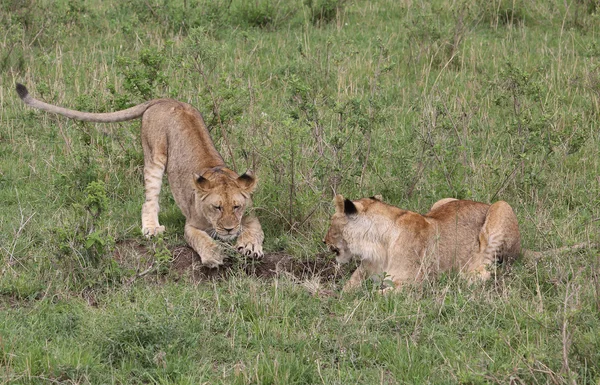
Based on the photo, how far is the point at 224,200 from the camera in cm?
631

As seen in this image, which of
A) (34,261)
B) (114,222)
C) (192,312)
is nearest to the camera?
(192,312)

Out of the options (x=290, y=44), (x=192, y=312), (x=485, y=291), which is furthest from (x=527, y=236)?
(x=290, y=44)

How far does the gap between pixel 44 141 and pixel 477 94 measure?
3.93 metres

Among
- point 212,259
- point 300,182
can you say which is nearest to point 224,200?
point 212,259

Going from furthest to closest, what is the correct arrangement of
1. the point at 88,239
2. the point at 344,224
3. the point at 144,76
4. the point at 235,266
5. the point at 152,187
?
1. the point at 144,76
2. the point at 152,187
3. the point at 235,266
4. the point at 344,224
5. the point at 88,239

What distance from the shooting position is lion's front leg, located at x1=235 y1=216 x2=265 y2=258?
20.3 ft

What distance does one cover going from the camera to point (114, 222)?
6.79m

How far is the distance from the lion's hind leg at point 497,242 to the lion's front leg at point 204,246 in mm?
1556

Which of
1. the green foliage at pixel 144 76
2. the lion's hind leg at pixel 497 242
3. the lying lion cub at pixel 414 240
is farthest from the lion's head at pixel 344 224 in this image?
the green foliage at pixel 144 76

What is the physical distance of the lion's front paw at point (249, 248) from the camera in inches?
243

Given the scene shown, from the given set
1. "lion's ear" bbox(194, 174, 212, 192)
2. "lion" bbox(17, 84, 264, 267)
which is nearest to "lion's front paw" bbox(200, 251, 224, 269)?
"lion" bbox(17, 84, 264, 267)

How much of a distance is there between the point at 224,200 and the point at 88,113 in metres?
1.70

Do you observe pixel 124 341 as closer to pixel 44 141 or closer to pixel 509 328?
pixel 509 328

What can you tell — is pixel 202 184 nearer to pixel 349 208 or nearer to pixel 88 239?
pixel 88 239
